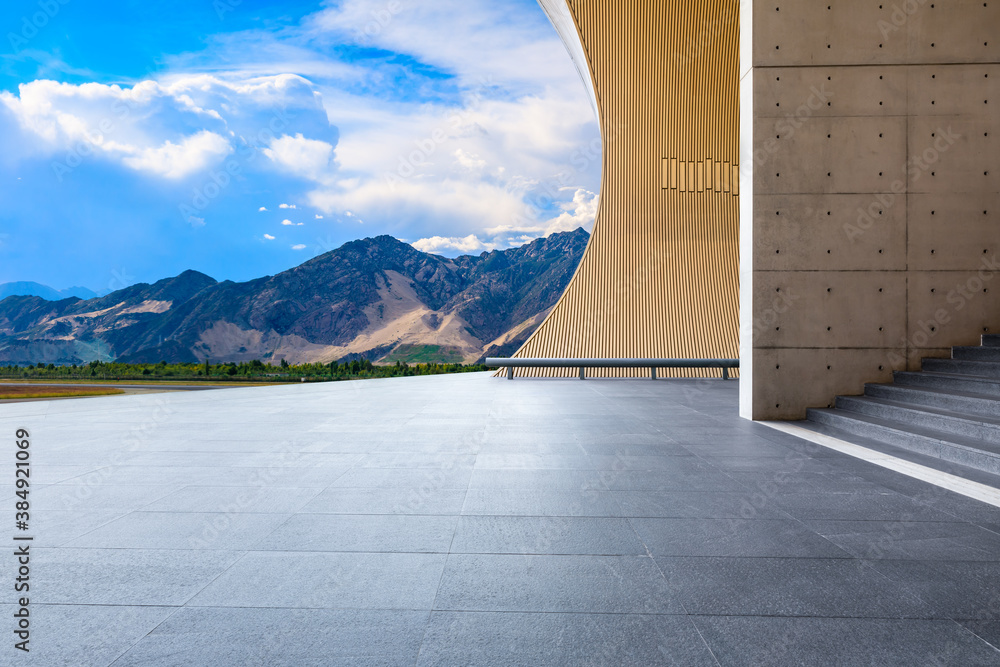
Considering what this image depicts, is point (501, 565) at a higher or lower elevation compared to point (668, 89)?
lower

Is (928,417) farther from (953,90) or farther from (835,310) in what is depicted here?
(953,90)

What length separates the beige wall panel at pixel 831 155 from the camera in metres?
6.32

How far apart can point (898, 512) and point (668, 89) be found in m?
13.9

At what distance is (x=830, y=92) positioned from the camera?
637cm

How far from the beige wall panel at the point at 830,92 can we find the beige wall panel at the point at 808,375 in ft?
8.72

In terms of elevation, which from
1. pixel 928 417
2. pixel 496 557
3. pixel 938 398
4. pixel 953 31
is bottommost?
pixel 496 557

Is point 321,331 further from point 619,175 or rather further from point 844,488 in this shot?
point 844,488

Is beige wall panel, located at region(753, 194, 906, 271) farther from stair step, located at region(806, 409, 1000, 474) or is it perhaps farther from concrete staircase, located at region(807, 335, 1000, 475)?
stair step, located at region(806, 409, 1000, 474)

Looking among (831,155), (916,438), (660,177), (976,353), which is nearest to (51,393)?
(660,177)

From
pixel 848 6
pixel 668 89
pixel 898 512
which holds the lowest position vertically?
pixel 898 512

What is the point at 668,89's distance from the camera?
48.4ft

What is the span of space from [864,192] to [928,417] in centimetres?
275

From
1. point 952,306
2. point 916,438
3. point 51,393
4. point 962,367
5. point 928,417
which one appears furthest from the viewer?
point 51,393

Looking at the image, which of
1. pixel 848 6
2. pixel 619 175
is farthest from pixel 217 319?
pixel 848 6
